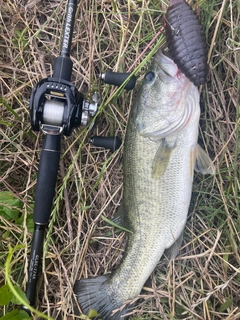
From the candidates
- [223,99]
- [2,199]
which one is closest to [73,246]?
[2,199]

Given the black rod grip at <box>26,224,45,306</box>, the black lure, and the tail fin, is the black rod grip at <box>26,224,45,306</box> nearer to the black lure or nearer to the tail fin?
the tail fin

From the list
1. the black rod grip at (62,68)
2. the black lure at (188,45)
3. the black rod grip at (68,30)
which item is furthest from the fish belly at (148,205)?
the black rod grip at (68,30)

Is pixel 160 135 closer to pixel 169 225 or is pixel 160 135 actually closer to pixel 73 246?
pixel 169 225

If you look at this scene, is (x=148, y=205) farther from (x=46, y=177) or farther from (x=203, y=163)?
(x=46, y=177)

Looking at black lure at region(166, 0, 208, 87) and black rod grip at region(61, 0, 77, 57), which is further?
black rod grip at region(61, 0, 77, 57)

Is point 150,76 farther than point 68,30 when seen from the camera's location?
No

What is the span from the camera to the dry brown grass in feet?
7.97

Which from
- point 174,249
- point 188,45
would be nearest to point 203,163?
point 174,249

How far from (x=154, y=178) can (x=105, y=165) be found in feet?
1.26

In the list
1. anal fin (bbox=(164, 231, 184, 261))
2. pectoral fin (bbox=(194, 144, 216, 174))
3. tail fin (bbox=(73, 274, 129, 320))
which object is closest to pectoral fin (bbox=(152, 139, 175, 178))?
pectoral fin (bbox=(194, 144, 216, 174))

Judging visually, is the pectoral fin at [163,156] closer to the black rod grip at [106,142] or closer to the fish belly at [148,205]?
the fish belly at [148,205]

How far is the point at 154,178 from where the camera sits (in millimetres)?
2277

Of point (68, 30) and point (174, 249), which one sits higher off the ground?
point (68, 30)

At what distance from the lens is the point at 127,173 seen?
7.76 ft
